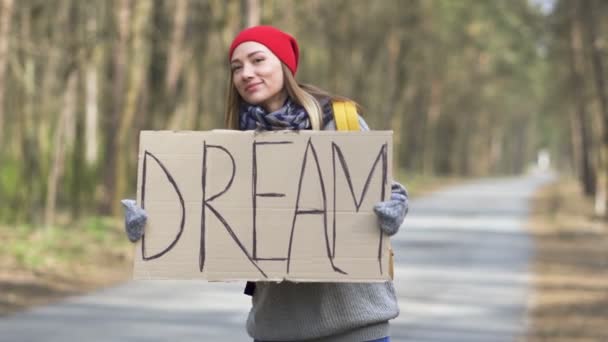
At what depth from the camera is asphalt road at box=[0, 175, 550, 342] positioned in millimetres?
10352

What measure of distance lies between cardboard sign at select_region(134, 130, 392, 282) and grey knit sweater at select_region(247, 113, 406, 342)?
4.7 inches

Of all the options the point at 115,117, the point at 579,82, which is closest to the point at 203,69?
the point at 579,82

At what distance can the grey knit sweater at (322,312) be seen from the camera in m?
3.98

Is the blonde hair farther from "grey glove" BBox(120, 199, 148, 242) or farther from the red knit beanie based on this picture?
"grey glove" BBox(120, 199, 148, 242)

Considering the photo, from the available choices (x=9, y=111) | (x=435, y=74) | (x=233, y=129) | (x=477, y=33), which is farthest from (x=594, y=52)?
(x=435, y=74)

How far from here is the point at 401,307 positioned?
1238 centimetres

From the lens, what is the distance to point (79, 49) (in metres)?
18.2

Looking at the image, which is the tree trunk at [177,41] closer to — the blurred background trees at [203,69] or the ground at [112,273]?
the blurred background trees at [203,69]

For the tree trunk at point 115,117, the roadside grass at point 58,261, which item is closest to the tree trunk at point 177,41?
the tree trunk at point 115,117

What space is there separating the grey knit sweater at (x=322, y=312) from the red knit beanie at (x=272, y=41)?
234mm

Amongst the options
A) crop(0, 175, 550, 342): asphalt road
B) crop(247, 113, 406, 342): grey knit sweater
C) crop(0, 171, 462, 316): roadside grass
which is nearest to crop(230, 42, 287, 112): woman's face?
crop(247, 113, 406, 342): grey knit sweater

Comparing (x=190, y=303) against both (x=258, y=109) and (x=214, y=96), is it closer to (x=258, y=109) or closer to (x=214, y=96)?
(x=258, y=109)

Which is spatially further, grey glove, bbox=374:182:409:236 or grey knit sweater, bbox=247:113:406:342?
grey knit sweater, bbox=247:113:406:342

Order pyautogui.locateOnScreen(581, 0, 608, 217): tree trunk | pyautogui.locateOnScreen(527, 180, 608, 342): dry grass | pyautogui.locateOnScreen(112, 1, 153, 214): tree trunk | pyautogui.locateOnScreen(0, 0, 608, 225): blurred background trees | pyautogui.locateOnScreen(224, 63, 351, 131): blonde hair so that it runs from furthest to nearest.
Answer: pyautogui.locateOnScreen(581, 0, 608, 217): tree trunk → pyautogui.locateOnScreen(112, 1, 153, 214): tree trunk → pyautogui.locateOnScreen(0, 0, 608, 225): blurred background trees → pyautogui.locateOnScreen(527, 180, 608, 342): dry grass → pyautogui.locateOnScreen(224, 63, 351, 131): blonde hair
